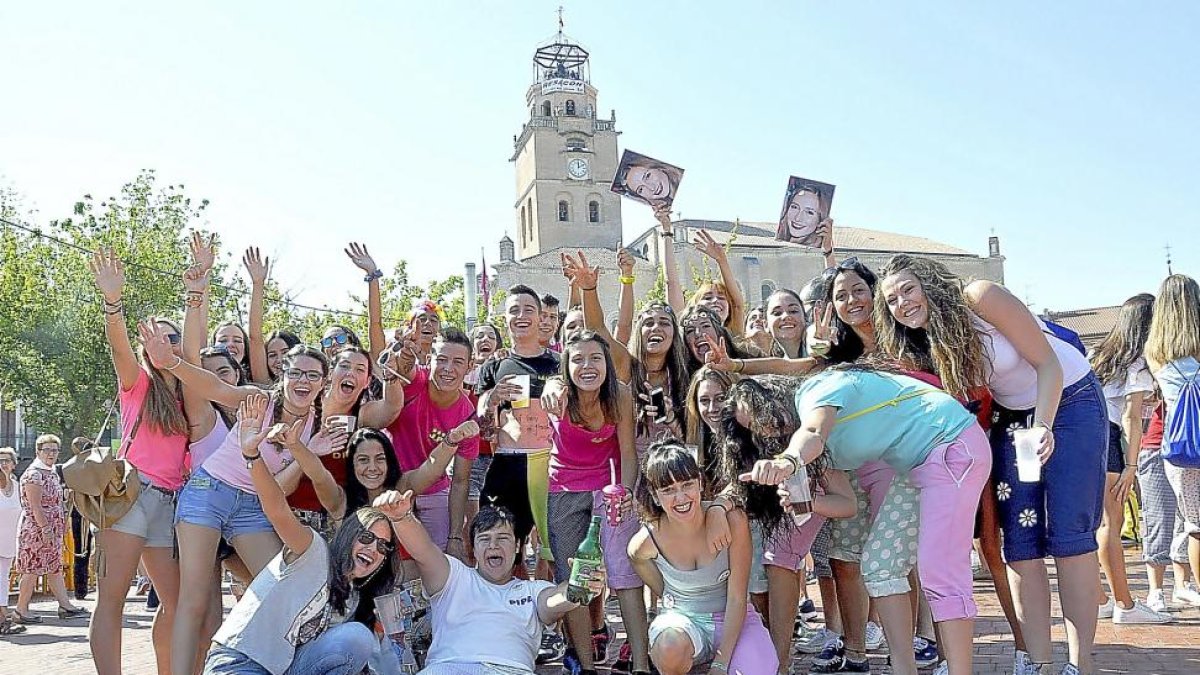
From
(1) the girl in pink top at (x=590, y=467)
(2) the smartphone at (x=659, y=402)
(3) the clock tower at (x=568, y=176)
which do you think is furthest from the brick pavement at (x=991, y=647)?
(3) the clock tower at (x=568, y=176)

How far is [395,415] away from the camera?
564cm

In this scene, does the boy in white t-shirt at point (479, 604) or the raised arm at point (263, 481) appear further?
the boy in white t-shirt at point (479, 604)

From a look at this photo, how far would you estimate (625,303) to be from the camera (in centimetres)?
616

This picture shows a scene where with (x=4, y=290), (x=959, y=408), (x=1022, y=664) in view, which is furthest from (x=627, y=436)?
(x=4, y=290)

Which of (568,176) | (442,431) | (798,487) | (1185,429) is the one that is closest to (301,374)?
(442,431)

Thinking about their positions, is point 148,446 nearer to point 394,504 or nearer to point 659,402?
point 394,504

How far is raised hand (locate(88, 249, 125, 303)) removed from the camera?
16.4 feet

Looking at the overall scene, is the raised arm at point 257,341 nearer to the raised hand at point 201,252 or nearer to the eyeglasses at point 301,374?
the raised hand at point 201,252

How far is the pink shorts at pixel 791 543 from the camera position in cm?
474

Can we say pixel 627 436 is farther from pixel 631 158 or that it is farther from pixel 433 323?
pixel 631 158

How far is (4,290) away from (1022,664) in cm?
2620

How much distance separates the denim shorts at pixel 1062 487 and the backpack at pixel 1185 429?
194 cm

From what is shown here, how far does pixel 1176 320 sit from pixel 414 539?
4.57 meters

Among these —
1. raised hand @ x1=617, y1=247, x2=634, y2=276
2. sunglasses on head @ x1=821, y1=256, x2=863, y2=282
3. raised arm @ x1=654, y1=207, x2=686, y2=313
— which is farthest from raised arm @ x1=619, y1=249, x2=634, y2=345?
sunglasses on head @ x1=821, y1=256, x2=863, y2=282
